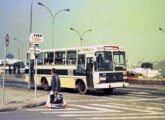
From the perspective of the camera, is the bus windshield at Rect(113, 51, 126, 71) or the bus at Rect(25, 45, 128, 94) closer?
the bus at Rect(25, 45, 128, 94)

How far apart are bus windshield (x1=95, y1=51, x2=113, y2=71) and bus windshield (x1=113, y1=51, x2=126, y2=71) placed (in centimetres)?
39

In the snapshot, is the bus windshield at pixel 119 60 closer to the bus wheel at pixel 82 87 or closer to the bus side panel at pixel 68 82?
the bus wheel at pixel 82 87

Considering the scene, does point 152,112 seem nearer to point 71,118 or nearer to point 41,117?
point 71,118

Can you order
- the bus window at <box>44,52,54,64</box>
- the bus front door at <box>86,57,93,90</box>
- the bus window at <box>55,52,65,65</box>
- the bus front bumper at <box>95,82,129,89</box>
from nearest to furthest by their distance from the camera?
the bus front bumper at <box>95,82,129,89</box>, the bus front door at <box>86,57,93,90</box>, the bus window at <box>55,52,65,65</box>, the bus window at <box>44,52,54,64</box>

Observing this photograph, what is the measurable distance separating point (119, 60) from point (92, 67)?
6.25 ft

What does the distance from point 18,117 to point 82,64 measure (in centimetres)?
1076

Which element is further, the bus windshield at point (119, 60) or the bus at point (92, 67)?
the bus windshield at point (119, 60)

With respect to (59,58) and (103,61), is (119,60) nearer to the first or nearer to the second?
(103,61)

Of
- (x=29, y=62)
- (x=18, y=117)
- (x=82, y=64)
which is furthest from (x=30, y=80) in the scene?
(x=18, y=117)

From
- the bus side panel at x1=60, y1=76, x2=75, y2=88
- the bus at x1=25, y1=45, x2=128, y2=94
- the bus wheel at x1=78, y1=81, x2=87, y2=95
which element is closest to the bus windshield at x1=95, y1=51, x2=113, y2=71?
the bus at x1=25, y1=45, x2=128, y2=94

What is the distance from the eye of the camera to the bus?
20.2m

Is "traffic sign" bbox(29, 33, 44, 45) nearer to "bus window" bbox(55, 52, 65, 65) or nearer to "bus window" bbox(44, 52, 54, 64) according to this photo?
"bus window" bbox(55, 52, 65, 65)

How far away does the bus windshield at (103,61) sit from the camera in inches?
797

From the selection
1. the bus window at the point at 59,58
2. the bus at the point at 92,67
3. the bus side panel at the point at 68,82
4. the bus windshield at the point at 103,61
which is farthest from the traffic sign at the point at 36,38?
the bus window at the point at 59,58
